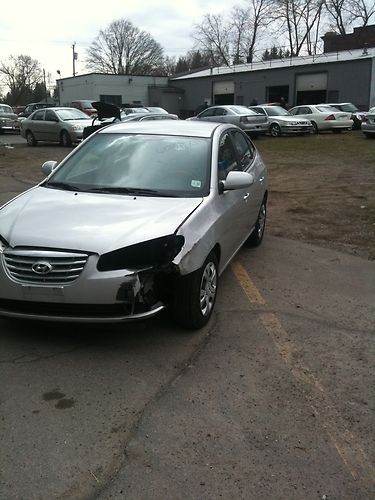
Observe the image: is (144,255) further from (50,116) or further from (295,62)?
(295,62)

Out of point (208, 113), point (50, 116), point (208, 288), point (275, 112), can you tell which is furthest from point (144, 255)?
point (275, 112)

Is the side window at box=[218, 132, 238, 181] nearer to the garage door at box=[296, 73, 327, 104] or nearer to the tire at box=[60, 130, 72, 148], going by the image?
the tire at box=[60, 130, 72, 148]

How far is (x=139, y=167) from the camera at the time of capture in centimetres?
489

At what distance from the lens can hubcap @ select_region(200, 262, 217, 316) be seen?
418 cm

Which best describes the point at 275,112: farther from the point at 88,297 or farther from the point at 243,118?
the point at 88,297

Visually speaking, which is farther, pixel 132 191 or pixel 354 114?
pixel 354 114

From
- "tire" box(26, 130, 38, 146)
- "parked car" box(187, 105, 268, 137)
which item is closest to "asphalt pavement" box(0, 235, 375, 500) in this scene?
"parked car" box(187, 105, 268, 137)

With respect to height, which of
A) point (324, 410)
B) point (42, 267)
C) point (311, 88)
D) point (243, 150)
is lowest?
point (324, 410)

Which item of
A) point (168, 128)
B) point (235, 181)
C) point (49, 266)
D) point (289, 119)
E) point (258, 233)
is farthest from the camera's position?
point (289, 119)

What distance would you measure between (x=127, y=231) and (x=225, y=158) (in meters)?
1.89

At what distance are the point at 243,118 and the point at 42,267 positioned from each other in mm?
20139

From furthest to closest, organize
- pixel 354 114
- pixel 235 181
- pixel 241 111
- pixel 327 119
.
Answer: pixel 354 114, pixel 327 119, pixel 241 111, pixel 235 181

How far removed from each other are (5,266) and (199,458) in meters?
1.90

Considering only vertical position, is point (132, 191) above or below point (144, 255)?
above
